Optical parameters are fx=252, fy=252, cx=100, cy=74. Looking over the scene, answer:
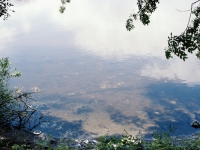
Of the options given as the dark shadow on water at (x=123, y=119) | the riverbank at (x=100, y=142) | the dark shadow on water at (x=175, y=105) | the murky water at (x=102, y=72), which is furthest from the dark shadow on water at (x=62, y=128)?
the dark shadow on water at (x=175, y=105)

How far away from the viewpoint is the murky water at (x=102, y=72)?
41.6 feet

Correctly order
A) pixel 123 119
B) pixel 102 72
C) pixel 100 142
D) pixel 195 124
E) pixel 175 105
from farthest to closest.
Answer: pixel 102 72
pixel 175 105
pixel 123 119
pixel 195 124
pixel 100 142

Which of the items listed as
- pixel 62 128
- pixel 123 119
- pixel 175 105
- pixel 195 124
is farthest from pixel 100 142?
pixel 175 105

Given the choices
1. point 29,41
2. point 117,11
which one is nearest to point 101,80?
point 29,41

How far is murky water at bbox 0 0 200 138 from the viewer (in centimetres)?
1269

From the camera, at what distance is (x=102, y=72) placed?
17875mm

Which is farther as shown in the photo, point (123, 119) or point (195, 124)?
point (123, 119)

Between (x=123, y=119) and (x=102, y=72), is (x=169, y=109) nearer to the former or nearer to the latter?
(x=123, y=119)

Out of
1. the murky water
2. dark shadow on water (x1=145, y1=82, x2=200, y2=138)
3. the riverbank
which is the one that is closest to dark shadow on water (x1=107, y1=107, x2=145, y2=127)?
the murky water

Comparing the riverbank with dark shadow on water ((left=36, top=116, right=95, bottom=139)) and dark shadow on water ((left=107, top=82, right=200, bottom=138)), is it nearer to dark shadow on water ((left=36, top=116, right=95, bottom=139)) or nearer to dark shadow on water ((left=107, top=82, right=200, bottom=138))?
dark shadow on water ((left=36, top=116, right=95, bottom=139))

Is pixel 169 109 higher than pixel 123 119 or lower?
higher

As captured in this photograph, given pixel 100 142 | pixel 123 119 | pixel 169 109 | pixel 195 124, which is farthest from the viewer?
pixel 169 109

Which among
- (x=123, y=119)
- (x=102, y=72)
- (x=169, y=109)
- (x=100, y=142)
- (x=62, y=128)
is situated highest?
(x=102, y=72)

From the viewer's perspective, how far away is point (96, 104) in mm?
14086
